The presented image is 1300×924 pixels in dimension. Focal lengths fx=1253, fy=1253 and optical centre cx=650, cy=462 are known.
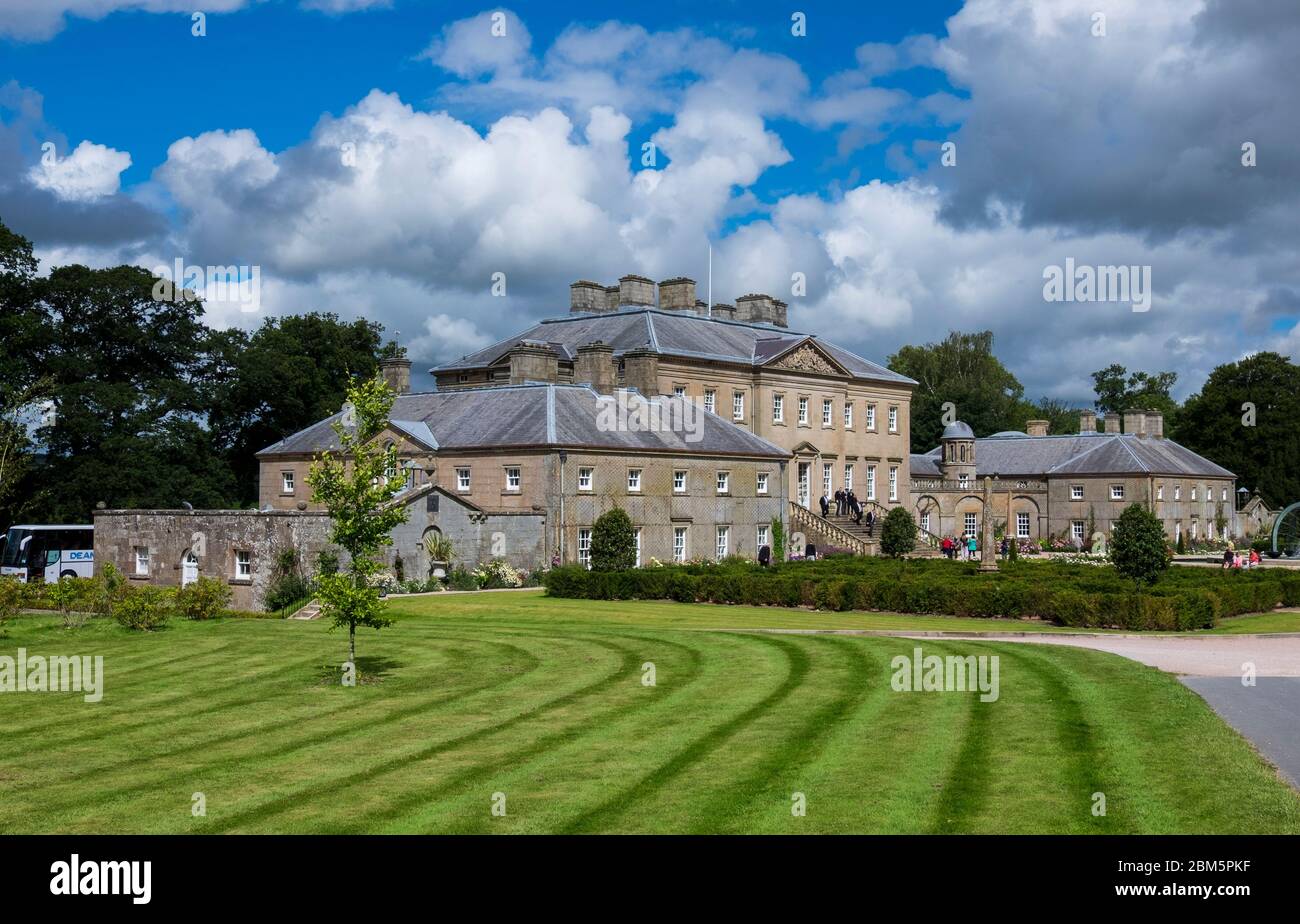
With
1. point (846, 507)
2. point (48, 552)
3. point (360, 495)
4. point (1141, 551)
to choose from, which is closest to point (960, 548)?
point (846, 507)

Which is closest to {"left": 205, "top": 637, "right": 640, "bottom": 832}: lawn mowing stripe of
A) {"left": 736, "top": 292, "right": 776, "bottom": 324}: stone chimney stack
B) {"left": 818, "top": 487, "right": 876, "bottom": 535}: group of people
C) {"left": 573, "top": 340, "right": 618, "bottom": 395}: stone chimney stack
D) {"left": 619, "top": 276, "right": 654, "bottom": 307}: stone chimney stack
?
{"left": 573, "top": 340, "right": 618, "bottom": 395}: stone chimney stack

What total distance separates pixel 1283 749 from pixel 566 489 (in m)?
35.3

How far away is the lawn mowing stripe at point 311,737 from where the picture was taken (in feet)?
43.5

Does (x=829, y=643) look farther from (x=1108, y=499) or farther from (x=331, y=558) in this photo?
(x=1108, y=499)

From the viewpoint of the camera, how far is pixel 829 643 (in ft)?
83.8

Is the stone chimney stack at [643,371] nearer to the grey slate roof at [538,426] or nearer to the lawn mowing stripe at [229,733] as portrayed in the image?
the grey slate roof at [538,426]

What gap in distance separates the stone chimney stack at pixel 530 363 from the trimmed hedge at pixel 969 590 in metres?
17.0

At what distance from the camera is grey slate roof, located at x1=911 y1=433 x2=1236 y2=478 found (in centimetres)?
8088

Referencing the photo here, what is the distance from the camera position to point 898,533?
57.8m

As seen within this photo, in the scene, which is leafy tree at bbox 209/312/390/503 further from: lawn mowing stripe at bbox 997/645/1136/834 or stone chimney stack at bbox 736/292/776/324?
lawn mowing stripe at bbox 997/645/1136/834

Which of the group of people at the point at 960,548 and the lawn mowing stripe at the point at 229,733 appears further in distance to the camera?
the group of people at the point at 960,548

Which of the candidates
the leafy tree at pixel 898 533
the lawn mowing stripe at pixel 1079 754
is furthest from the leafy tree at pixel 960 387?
the lawn mowing stripe at pixel 1079 754

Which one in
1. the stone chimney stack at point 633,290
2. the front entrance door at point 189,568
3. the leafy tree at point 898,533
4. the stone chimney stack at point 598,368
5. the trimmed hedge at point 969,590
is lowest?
the trimmed hedge at point 969,590
